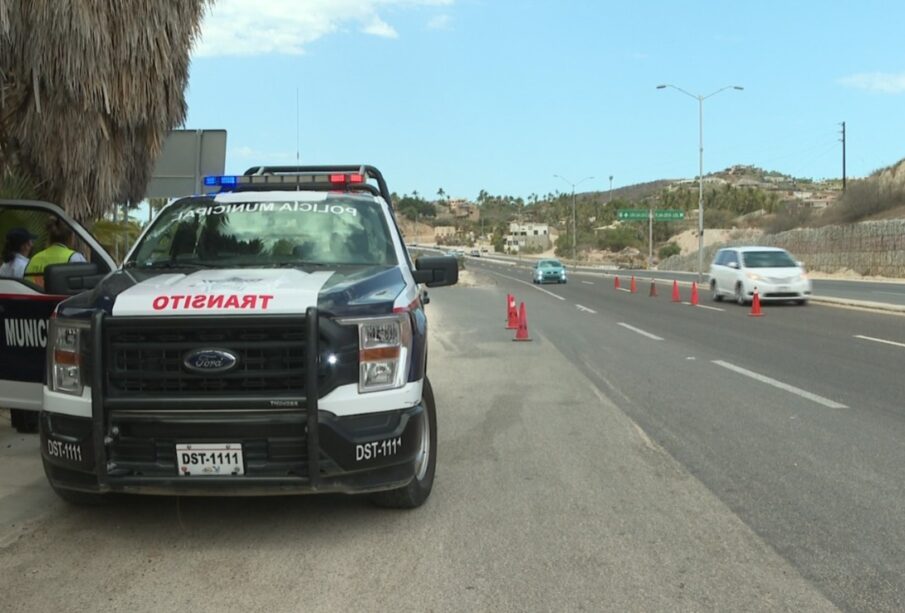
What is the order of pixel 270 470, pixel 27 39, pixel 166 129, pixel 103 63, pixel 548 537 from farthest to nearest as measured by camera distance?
pixel 166 129
pixel 103 63
pixel 27 39
pixel 548 537
pixel 270 470

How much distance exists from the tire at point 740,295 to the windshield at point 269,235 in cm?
2016

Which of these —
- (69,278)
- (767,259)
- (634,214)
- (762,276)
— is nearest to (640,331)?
(762,276)

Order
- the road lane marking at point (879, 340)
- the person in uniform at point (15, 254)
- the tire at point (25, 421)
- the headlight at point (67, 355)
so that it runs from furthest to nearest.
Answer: the road lane marking at point (879, 340) → the tire at point (25, 421) → the person in uniform at point (15, 254) → the headlight at point (67, 355)

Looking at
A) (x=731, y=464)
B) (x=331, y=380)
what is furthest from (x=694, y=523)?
(x=331, y=380)

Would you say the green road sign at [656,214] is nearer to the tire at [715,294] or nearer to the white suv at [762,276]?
the tire at [715,294]

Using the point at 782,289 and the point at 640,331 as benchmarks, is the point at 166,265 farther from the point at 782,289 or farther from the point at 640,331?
the point at 782,289

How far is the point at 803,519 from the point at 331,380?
2.95 metres

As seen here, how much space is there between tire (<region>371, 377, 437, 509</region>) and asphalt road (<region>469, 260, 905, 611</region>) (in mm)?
1934

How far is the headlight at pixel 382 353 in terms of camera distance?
4.60 m

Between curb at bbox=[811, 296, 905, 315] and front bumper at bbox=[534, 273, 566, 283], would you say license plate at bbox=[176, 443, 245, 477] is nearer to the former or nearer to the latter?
curb at bbox=[811, 296, 905, 315]

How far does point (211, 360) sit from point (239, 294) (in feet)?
1.26

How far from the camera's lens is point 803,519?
16.7 feet

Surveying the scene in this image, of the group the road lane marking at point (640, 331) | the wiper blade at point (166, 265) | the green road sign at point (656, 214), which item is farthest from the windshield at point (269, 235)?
the green road sign at point (656, 214)

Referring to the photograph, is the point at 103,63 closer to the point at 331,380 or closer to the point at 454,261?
the point at 454,261
